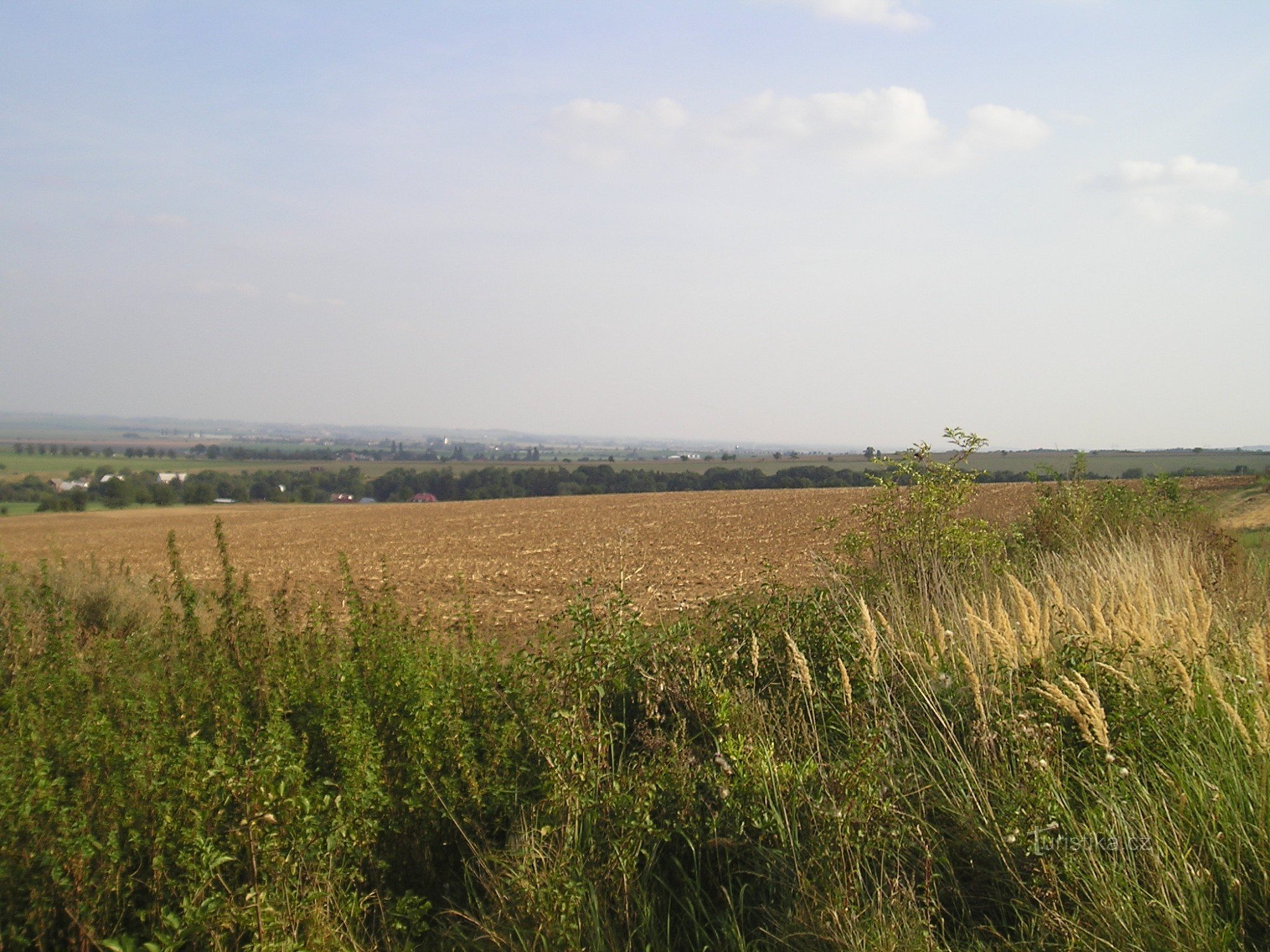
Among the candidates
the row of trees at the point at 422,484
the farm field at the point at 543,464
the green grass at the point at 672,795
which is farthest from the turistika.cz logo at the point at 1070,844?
the farm field at the point at 543,464

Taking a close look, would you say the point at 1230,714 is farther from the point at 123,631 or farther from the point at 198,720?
the point at 123,631

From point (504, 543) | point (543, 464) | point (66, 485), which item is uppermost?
point (543, 464)

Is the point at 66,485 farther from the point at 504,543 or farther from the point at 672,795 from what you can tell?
the point at 672,795

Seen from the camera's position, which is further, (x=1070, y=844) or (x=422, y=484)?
(x=422, y=484)

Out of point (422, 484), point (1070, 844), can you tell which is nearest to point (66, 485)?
point (422, 484)

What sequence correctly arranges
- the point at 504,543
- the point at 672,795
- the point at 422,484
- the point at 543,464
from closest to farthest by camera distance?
1. the point at 672,795
2. the point at 504,543
3. the point at 422,484
4. the point at 543,464

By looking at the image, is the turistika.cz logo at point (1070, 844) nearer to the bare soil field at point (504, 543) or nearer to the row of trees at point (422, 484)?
the bare soil field at point (504, 543)

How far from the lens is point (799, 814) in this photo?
394 centimetres

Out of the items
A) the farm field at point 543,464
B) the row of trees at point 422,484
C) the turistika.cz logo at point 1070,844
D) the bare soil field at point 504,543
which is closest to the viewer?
the turistika.cz logo at point 1070,844

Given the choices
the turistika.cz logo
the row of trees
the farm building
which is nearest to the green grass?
the turistika.cz logo

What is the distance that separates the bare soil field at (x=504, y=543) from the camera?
20.0 m

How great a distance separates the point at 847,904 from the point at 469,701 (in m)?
3.03

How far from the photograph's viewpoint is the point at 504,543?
34312mm

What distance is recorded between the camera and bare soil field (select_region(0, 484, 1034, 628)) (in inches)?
788
